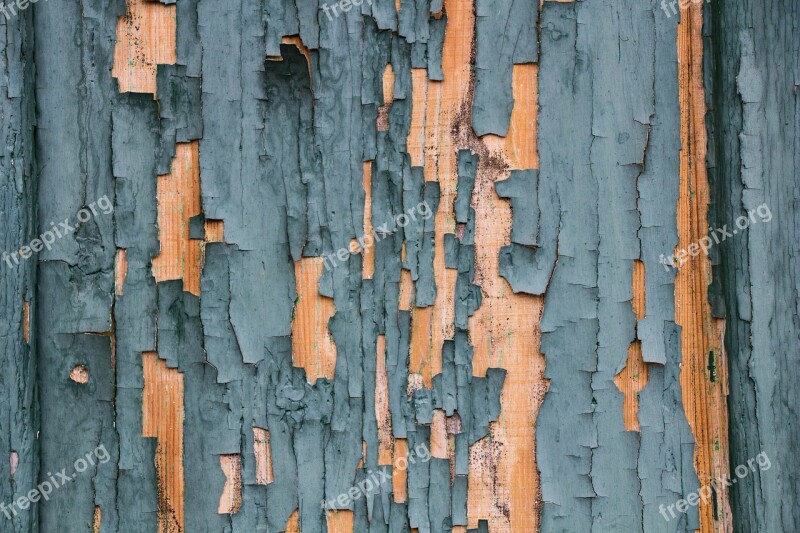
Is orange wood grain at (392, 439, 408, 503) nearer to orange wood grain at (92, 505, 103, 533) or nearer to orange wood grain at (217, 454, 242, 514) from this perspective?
orange wood grain at (217, 454, 242, 514)

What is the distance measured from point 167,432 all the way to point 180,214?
1.10 feet

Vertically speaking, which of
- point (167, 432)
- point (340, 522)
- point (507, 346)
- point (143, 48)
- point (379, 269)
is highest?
point (143, 48)

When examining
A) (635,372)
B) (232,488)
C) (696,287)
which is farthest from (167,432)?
(696,287)

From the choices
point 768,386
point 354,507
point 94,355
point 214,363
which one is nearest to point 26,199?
point 94,355

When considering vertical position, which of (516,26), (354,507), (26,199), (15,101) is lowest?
(354,507)

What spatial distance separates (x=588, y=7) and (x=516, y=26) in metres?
0.12

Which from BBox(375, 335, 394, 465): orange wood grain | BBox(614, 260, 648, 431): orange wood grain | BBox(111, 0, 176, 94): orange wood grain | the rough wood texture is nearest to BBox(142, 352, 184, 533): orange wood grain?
the rough wood texture

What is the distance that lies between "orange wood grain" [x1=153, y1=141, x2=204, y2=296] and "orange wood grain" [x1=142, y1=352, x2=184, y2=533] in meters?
0.13

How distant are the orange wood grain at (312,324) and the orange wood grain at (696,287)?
0.55 meters

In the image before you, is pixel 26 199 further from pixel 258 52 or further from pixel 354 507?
pixel 354 507

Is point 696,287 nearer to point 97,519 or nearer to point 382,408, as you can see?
point 382,408

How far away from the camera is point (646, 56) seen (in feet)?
3.44

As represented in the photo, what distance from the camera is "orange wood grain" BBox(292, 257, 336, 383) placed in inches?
40.4

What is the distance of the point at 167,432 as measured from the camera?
1030 millimetres
